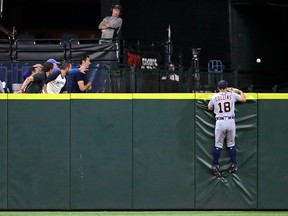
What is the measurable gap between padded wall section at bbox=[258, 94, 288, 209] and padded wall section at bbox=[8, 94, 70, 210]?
3384mm

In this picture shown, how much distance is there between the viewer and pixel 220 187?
15.4 meters

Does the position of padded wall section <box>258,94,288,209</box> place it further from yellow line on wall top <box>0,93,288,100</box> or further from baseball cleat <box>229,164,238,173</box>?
baseball cleat <box>229,164,238,173</box>

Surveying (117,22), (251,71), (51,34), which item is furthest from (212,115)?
(51,34)

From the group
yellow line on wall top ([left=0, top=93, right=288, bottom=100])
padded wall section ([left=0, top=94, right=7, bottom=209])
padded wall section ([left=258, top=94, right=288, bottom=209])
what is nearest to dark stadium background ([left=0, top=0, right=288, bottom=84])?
padded wall section ([left=258, top=94, right=288, bottom=209])

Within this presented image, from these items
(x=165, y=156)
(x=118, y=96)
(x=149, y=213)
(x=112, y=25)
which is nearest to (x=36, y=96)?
(x=118, y=96)

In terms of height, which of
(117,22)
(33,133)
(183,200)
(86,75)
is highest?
(117,22)

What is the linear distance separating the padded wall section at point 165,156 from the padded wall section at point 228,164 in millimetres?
156

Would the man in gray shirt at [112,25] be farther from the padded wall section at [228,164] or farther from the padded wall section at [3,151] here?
the padded wall section at [228,164]

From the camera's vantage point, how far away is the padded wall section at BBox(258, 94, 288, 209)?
15438mm

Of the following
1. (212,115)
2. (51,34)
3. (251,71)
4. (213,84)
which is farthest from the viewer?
(51,34)

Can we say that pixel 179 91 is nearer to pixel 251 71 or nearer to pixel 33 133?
pixel 33 133

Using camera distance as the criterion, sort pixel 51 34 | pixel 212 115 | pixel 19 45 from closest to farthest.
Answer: pixel 212 115
pixel 19 45
pixel 51 34

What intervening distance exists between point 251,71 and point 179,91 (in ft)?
19.2

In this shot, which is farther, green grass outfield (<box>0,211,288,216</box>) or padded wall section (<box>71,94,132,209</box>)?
padded wall section (<box>71,94,132,209</box>)
